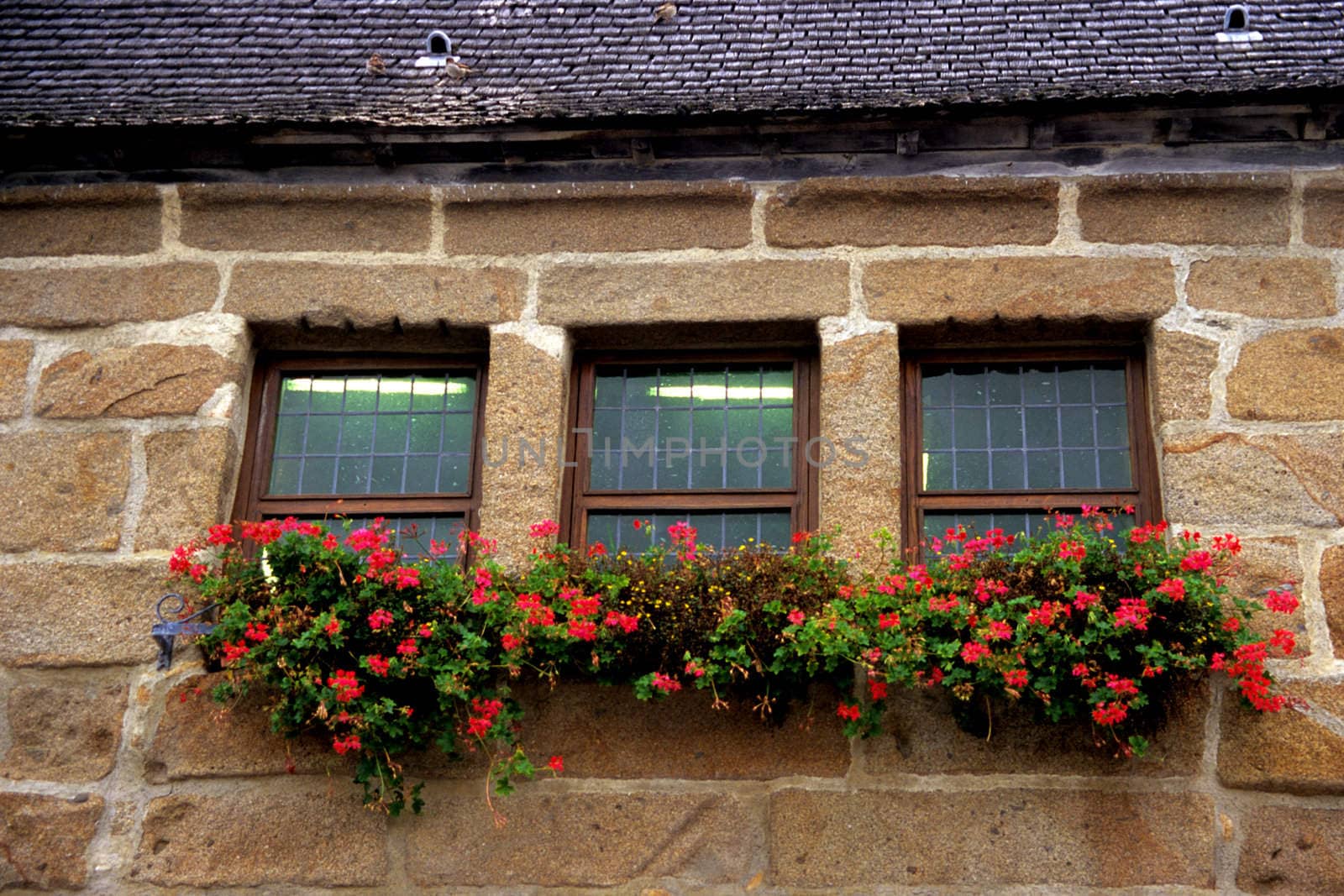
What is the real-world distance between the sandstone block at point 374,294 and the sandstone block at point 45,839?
5.17 feet

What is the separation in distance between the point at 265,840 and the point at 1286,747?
9.11ft

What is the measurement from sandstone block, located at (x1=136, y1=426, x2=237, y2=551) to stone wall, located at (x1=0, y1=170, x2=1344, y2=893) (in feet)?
0.04

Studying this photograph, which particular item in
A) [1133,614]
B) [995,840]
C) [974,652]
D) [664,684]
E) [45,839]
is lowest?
[45,839]

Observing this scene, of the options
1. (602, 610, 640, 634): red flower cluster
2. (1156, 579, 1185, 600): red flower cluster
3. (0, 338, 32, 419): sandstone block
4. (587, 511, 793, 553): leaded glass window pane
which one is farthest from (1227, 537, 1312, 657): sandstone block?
(0, 338, 32, 419): sandstone block

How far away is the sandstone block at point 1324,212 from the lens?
191 inches

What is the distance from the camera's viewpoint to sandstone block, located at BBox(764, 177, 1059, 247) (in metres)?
4.96

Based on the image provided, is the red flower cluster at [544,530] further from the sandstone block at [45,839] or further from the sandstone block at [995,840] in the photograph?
the sandstone block at [45,839]

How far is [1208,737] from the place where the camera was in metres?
4.27

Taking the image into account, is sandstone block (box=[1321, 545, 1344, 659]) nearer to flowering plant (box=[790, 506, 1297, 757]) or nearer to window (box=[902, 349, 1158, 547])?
flowering plant (box=[790, 506, 1297, 757])

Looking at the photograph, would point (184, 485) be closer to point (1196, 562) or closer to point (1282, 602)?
point (1196, 562)

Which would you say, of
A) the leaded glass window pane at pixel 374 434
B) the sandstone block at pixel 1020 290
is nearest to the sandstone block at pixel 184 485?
the leaded glass window pane at pixel 374 434

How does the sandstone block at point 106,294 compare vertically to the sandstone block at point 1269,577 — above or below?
above

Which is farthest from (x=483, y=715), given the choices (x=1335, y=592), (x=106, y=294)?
(x=1335, y=592)

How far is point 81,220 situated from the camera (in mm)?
5188
